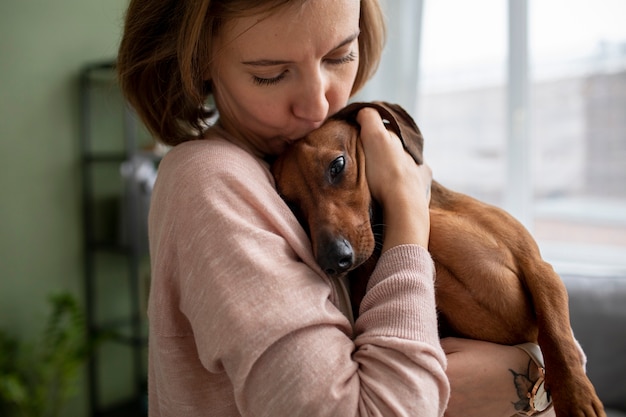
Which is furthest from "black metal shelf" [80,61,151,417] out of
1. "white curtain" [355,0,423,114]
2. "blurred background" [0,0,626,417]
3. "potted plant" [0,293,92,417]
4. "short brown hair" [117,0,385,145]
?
"short brown hair" [117,0,385,145]

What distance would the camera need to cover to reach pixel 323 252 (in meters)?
0.97

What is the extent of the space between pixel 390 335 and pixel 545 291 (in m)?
0.45

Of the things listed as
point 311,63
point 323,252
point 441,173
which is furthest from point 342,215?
point 441,173

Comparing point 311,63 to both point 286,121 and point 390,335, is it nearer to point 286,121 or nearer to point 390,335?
point 286,121

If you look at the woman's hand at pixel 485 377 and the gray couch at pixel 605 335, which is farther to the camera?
the gray couch at pixel 605 335

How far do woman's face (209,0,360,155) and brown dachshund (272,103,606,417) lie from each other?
0.33 ft

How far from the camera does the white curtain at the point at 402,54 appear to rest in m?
3.98

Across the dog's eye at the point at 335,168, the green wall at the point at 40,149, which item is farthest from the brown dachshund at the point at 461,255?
the green wall at the point at 40,149

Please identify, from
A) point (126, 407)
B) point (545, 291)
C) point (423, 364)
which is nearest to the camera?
point (423, 364)

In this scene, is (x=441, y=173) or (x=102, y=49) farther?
(x=441, y=173)

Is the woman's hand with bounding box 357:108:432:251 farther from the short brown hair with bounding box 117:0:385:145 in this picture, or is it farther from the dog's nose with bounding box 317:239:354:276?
the short brown hair with bounding box 117:0:385:145

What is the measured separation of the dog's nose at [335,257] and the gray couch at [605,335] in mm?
2000

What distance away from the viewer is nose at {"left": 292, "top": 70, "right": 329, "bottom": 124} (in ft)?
3.32

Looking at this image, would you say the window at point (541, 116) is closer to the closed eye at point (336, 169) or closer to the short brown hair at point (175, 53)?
the closed eye at point (336, 169)
